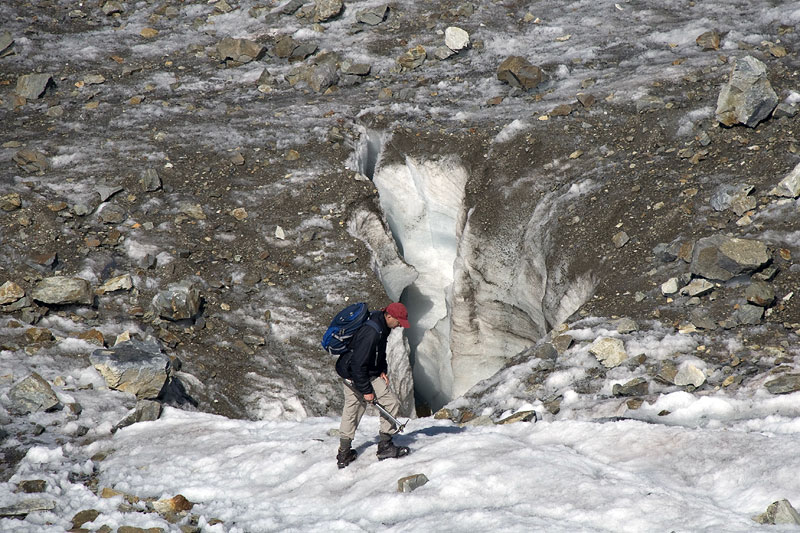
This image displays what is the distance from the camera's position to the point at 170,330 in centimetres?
1038

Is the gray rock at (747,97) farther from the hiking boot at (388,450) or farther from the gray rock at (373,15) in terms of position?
the gray rock at (373,15)

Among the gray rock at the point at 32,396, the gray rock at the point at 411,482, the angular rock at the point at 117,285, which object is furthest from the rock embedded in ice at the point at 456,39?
the gray rock at the point at 411,482

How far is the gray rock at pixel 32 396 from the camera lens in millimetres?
8352

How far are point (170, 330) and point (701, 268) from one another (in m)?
7.46

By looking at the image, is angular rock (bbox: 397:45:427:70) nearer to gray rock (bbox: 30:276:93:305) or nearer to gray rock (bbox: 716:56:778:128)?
gray rock (bbox: 716:56:778:128)

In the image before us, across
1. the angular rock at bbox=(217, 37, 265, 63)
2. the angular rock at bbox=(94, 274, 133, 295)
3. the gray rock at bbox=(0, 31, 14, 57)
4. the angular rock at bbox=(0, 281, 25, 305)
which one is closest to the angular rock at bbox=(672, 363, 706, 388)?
the angular rock at bbox=(94, 274, 133, 295)

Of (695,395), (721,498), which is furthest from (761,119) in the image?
(721,498)

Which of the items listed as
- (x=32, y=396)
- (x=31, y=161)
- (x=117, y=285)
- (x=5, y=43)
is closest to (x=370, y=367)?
(x=32, y=396)

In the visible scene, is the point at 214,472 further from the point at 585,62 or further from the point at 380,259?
the point at 585,62

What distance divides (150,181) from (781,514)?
1079cm

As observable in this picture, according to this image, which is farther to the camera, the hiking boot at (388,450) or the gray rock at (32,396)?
the gray rock at (32,396)

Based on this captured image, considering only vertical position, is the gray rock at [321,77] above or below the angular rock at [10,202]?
above

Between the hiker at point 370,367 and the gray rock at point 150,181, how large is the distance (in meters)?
7.23

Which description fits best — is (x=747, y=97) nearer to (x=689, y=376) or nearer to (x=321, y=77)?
(x=689, y=376)
